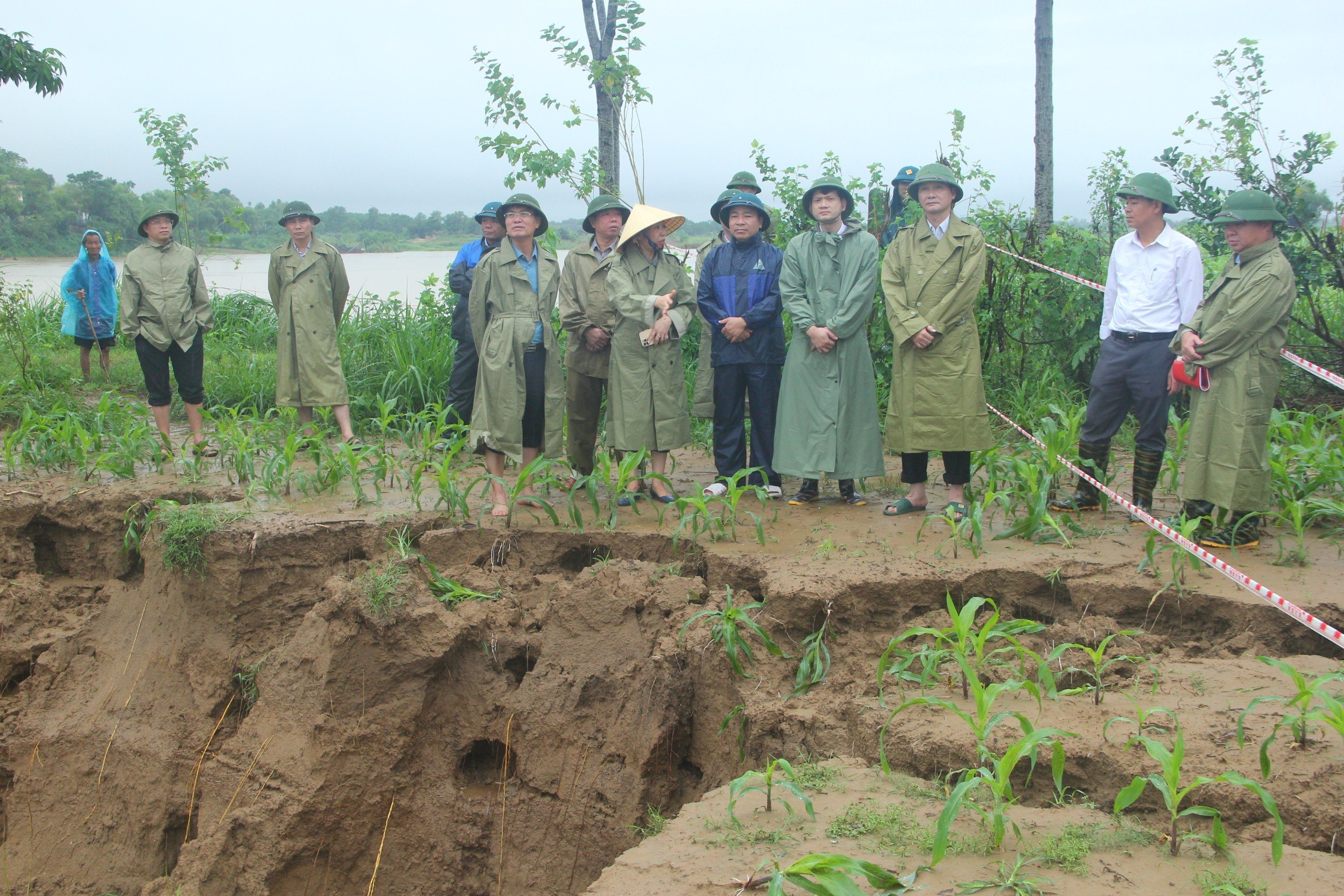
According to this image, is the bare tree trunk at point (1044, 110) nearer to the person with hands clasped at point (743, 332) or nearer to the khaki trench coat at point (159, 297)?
the person with hands clasped at point (743, 332)

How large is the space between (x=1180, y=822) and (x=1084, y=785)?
0.90 ft

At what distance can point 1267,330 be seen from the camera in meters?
3.93

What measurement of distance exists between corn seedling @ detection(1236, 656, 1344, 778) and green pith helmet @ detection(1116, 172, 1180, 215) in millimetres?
2393

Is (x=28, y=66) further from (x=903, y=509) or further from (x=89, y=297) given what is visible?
(x=903, y=509)

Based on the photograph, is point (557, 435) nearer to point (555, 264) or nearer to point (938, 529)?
point (555, 264)

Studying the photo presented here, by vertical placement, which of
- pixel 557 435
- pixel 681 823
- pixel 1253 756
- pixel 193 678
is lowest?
pixel 193 678

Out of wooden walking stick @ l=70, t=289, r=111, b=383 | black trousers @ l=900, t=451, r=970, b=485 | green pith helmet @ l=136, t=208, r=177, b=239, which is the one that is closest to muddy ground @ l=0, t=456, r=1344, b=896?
black trousers @ l=900, t=451, r=970, b=485

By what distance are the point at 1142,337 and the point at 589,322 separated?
2.58m

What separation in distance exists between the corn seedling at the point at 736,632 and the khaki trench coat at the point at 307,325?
3390 millimetres

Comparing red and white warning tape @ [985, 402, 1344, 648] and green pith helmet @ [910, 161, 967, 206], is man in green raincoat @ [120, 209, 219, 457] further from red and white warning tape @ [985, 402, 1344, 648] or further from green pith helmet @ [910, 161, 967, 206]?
red and white warning tape @ [985, 402, 1344, 648]

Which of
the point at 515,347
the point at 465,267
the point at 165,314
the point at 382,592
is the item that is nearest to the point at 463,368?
the point at 465,267

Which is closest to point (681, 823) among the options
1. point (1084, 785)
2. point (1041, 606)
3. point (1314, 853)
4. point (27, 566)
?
point (1084, 785)

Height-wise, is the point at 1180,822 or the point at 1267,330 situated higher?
the point at 1267,330

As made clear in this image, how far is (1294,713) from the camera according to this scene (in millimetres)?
2730
